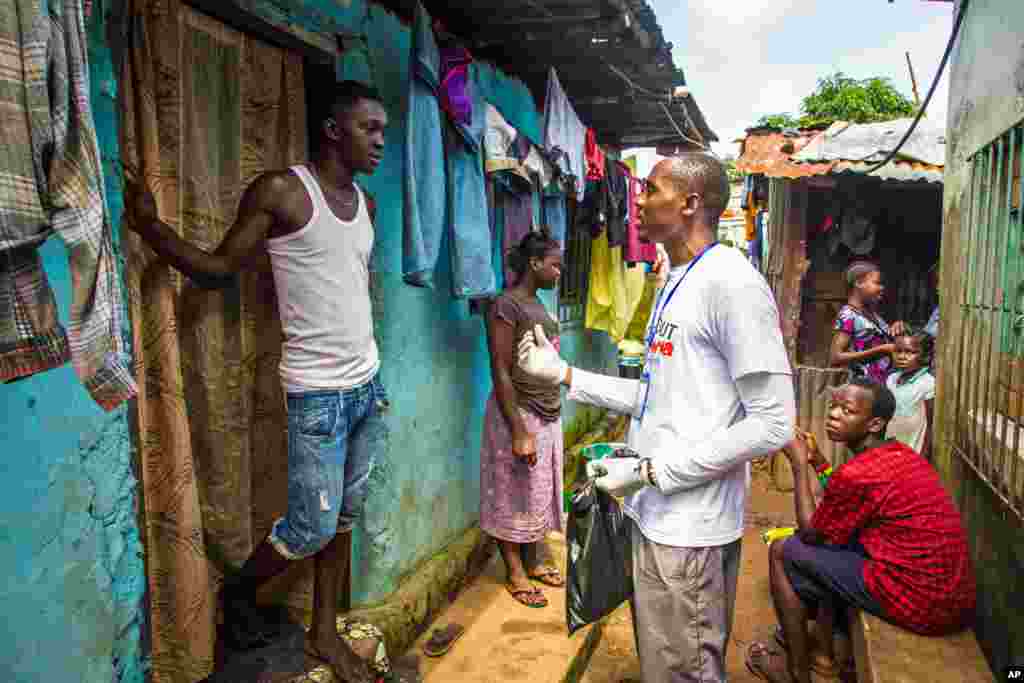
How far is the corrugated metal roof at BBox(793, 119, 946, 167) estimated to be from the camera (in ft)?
19.1

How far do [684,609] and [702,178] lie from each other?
1.34 meters

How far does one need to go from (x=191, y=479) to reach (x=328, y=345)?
594 mm

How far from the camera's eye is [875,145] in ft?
19.9

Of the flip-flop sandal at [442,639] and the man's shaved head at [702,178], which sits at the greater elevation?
the man's shaved head at [702,178]

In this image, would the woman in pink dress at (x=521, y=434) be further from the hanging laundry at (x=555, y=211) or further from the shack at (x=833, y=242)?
the shack at (x=833, y=242)

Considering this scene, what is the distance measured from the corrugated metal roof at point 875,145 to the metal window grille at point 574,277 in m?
2.21

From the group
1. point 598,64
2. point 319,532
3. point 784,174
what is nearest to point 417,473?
point 319,532

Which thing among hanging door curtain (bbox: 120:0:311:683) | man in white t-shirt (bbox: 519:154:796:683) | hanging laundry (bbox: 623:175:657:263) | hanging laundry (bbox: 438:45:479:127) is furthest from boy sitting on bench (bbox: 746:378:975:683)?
hanging laundry (bbox: 623:175:657:263)

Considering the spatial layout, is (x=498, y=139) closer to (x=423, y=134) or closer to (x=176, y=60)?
(x=423, y=134)

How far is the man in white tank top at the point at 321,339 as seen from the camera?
217 cm

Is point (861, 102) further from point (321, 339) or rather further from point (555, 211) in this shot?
point (321, 339)

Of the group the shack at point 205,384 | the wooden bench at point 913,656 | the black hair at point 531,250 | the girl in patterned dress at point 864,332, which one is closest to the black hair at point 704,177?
the shack at point 205,384

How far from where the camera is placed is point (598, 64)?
4664 millimetres

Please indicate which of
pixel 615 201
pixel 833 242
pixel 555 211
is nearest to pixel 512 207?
pixel 555 211
